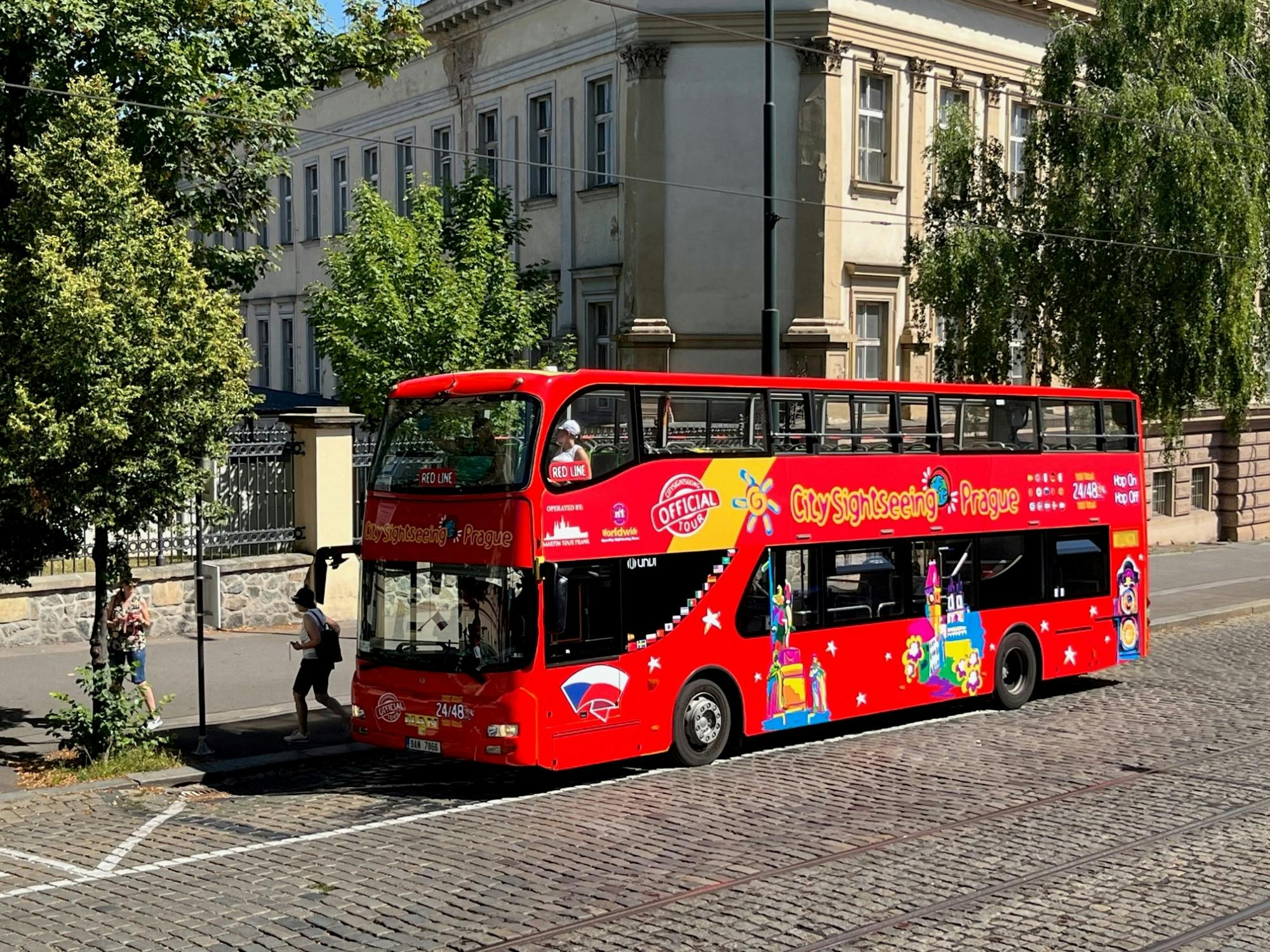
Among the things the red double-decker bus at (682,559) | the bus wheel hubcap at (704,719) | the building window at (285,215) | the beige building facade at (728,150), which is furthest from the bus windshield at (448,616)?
the building window at (285,215)

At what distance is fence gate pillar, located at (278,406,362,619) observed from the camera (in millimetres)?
22250

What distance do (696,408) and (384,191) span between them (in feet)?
87.8

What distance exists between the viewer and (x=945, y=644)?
1670 cm

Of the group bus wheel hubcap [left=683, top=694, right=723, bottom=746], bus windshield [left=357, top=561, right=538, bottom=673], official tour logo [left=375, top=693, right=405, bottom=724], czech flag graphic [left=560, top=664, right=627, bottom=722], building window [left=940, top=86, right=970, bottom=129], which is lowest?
bus wheel hubcap [left=683, top=694, right=723, bottom=746]

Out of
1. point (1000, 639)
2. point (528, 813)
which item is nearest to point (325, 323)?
point (1000, 639)

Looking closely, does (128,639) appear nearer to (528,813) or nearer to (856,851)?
(528,813)

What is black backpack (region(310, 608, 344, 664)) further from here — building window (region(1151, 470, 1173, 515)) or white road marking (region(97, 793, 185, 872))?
building window (region(1151, 470, 1173, 515))

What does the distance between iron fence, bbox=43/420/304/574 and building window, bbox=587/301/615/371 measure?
10530 millimetres

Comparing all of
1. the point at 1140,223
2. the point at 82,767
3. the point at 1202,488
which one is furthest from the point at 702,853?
the point at 1202,488

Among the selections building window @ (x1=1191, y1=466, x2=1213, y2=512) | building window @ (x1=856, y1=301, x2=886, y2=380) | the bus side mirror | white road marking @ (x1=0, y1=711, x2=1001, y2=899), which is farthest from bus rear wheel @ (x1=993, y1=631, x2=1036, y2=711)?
building window @ (x1=1191, y1=466, x2=1213, y2=512)

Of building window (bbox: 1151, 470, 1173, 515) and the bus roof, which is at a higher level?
the bus roof

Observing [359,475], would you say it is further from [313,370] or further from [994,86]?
[313,370]

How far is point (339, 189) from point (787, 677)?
30.4 metres

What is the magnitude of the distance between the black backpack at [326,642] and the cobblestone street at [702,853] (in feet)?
3.57
